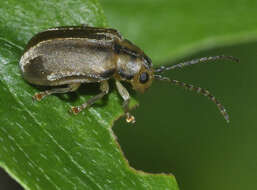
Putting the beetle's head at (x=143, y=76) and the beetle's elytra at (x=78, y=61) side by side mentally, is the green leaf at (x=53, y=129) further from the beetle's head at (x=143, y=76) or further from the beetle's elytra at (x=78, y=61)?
the beetle's head at (x=143, y=76)

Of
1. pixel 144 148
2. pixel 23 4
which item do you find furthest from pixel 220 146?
pixel 23 4

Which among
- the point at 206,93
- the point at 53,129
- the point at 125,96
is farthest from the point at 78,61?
the point at 206,93

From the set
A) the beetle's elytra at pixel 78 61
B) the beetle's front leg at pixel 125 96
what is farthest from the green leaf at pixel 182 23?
the beetle's front leg at pixel 125 96

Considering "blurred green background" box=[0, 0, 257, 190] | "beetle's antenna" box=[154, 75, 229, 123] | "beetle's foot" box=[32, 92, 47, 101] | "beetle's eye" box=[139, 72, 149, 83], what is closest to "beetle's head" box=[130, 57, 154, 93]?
"beetle's eye" box=[139, 72, 149, 83]

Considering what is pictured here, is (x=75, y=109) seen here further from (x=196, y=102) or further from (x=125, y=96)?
(x=196, y=102)

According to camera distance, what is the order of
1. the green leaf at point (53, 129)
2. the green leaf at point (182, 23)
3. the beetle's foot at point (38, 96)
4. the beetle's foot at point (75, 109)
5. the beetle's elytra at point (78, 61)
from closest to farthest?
1. the green leaf at point (53, 129)
2. the beetle's foot at point (38, 96)
3. the beetle's foot at point (75, 109)
4. the beetle's elytra at point (78, 61)
5. the green leaf at point (182, 23)
